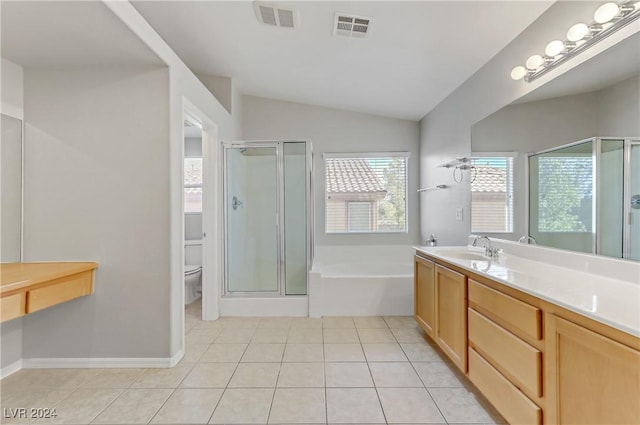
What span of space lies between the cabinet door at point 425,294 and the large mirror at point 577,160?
64cm

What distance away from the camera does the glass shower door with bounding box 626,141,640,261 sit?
1.39 metres

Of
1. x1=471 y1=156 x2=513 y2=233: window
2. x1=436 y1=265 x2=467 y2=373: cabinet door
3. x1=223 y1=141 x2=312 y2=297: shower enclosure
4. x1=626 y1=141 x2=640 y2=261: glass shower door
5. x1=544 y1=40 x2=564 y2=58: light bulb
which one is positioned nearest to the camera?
x1=626 y1=141 x2=640 y2=261: glass shower door

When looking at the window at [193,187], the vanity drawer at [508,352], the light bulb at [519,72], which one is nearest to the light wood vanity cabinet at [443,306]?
the vanity drawer at [508,352]

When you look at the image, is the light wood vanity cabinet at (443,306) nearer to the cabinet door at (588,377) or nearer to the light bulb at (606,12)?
the cabinet door at (588,377)

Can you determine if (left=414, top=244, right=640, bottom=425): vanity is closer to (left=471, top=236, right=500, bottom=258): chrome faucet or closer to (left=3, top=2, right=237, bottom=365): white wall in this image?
(left=471, top=236, right=500, bottom=258): chrome faucet

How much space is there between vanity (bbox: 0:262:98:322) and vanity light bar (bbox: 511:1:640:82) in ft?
10.9

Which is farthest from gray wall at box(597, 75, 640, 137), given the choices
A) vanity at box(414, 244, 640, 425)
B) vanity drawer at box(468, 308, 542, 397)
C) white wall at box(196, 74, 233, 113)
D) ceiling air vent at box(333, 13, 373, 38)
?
white wall at box(196, 74, 233, 113)

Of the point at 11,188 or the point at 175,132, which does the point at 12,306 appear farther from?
the point at 175,132

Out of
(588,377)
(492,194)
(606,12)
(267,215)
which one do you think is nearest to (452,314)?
(588,377)

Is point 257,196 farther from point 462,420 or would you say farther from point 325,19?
point 462,420

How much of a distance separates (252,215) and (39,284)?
2025 millimetres

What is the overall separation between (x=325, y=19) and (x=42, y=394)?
127 inches

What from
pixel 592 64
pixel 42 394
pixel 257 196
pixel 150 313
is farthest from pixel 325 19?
pixel 42 394

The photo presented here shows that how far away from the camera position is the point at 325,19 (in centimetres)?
232
